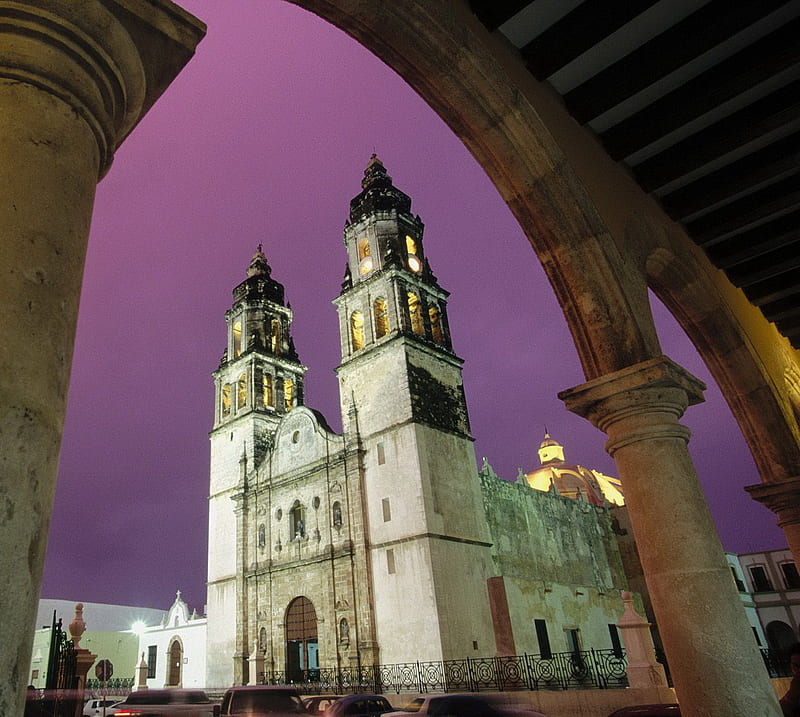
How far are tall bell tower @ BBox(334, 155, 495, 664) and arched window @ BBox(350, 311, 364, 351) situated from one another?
4 centimetres

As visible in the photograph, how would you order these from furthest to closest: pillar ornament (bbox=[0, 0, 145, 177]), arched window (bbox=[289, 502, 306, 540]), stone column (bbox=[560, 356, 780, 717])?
arched window (bbox=[289, 502, 306, 540])
stone column (bbox=[560, 356, 780, 717])
pillar ornament (bbox=[0, 0, 145, 177])

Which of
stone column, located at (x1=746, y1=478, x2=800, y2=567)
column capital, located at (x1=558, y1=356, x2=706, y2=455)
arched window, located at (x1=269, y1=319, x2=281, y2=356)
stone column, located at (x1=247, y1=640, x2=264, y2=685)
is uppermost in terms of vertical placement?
arched window, located at (x1=269, y1=319, x2=281, y2=356)

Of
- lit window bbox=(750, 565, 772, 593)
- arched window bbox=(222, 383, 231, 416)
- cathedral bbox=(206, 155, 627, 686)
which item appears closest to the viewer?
cathedral bbox=(206, 155, 627, 686)

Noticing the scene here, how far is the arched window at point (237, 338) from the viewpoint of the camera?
28.9 meters

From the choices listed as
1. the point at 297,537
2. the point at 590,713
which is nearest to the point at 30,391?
the point at 590,713

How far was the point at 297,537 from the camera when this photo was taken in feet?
74.5

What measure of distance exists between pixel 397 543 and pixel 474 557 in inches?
108

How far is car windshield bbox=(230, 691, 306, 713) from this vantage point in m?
8.19

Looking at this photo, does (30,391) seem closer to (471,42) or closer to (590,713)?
(471,42)

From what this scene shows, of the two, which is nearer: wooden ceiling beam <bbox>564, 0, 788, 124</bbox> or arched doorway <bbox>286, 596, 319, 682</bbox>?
wooden ceiling beam <bbox>564, 0, 788, 124</bbox>

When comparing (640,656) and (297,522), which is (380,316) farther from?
(640,656)

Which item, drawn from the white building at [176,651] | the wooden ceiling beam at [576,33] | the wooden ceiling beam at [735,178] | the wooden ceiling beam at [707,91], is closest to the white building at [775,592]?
the white building at [176,651]

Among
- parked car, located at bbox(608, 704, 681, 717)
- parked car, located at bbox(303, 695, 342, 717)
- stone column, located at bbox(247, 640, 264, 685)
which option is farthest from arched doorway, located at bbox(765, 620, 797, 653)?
parked car, located at bbox(608, 704, 681, 717)

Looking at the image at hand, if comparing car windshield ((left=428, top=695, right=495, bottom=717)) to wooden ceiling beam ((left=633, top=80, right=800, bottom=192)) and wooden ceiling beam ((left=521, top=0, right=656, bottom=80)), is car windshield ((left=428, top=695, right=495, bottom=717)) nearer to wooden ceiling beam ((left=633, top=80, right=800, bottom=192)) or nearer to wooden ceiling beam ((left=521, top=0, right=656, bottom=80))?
wooden ceiling beam ((left=633, top=80, right=800, bottom=192))
